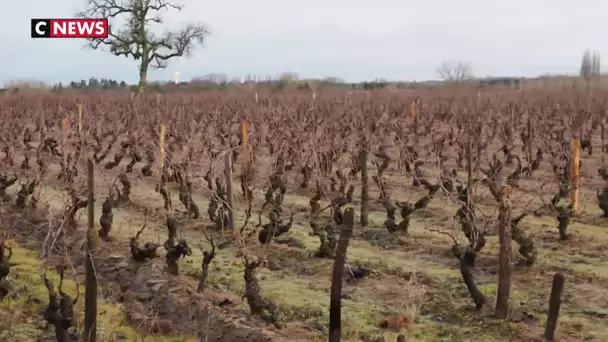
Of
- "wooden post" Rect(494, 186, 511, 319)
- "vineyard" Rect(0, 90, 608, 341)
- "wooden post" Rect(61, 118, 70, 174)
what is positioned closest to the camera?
"vineyard" Rect(0, 90, 608, 341)

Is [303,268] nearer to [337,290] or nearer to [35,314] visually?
[337,290]

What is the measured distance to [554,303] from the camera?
5355mm

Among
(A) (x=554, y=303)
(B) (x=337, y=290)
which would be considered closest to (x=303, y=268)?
(B) (x=337, y=290)

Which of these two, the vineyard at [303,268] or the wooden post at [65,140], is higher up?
the wooden post at [65,140]

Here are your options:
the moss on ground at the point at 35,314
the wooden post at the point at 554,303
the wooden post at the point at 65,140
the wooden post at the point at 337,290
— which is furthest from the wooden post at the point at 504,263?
the wooden post at the point at 65,140

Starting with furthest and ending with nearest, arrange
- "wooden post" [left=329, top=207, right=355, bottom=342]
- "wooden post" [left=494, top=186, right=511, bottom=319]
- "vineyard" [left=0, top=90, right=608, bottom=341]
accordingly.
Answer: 1. "wooden post" [left=494, top=186, right=511, bottom=319]
2. "vineyard" [left=0, top=90, right=608, bottom=341]
3. "wooden post" [left=329, top=207, right=355, bottom=342]

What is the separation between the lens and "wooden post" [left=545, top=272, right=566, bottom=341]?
532cm

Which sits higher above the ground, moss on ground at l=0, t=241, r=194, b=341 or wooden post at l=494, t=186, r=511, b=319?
wooden post at l=494, t=186, r=511, b=319

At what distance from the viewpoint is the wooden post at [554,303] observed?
17.5ft

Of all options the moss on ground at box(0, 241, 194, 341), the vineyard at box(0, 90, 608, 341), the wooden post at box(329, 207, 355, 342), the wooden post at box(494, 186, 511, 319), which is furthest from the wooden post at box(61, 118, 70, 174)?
the wooden post at box(494, 186, 511, 319)

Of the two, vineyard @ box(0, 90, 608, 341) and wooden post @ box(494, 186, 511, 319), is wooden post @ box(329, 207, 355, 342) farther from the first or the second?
wooden post @ box(494, 186, 511, 319)

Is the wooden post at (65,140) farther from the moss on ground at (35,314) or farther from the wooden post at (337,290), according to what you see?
the wooden post at (337,290)

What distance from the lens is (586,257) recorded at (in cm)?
795

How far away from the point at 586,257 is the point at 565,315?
2.16 m
